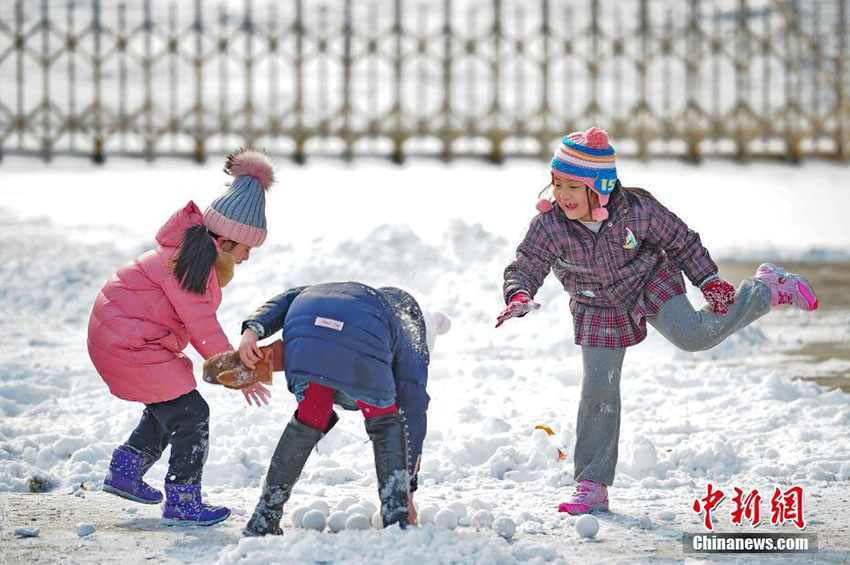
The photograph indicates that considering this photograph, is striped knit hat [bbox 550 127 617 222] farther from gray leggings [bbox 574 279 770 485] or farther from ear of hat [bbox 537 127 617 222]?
gray leggings [bbox 574 279 770 485]

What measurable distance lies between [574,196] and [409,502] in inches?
52.6

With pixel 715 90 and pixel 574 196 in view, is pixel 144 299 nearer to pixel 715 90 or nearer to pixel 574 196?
pixel 574 196

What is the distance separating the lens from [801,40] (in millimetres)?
32469

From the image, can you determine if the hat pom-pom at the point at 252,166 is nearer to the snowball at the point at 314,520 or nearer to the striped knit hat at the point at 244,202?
the striped knit hat at the point at 244,202

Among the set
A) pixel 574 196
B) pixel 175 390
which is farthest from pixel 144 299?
pixel 574 196

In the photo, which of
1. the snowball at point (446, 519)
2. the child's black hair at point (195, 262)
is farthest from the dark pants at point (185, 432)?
the snowball at point (446, 519)

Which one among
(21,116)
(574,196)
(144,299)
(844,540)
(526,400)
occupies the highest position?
(21,116)

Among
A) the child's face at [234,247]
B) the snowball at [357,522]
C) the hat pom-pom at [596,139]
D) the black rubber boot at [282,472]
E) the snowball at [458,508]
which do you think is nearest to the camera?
the black rubber boot at [282,472]

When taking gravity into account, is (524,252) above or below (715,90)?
below

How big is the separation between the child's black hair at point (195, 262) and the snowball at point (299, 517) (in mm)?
830

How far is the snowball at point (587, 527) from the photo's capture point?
157 inches

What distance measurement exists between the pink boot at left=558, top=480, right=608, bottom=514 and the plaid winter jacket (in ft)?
1.75

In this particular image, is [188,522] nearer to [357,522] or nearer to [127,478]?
[127,478]

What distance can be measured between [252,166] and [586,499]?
1.75 meters
